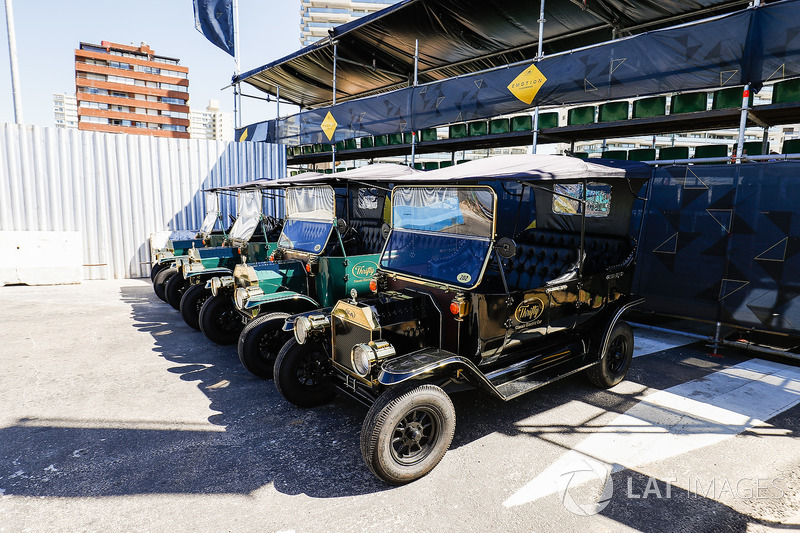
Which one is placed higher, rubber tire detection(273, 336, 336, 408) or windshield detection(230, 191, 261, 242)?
windshield detection(230, 191, 261, 242)

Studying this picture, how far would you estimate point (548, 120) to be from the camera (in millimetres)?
9414

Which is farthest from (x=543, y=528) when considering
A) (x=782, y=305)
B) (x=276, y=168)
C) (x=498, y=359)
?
(x=276, y=168)

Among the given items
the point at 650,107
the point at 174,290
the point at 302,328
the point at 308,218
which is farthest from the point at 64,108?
the point at 302,328

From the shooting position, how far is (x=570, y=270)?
14.1 feet

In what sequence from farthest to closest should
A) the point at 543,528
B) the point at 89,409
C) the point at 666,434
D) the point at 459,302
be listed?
the point at 89,409, the point at 666,434, the point at 459,302, the point at 543,528

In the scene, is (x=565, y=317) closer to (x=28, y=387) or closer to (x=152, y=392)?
(x=152, y=392)

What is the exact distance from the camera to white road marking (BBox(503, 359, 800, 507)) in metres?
3.27

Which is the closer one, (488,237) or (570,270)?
(488,237)

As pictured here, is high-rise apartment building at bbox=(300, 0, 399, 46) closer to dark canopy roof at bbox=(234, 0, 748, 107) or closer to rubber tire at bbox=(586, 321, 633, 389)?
dark canopy roof at bbox=(234, 0, 748, 107)

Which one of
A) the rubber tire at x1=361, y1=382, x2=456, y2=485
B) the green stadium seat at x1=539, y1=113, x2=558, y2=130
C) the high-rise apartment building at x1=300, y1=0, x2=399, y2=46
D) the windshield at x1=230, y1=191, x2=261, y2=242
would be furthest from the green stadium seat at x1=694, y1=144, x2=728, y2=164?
the high-rise apartment building at x1=300, y1=0, x2=399, y2=46

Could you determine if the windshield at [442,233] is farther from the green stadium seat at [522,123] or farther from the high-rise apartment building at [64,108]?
the high-rise apartment building at [64,108]

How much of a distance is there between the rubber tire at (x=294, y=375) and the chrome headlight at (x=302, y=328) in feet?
0.48

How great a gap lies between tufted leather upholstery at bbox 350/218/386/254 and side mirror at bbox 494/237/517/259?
2685 mm

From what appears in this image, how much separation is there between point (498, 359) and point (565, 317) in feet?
3.03
